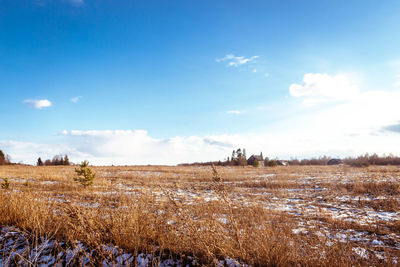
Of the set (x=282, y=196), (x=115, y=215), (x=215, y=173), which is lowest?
(x=282, y=196)

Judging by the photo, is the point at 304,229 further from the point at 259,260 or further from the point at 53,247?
the point at 53,247

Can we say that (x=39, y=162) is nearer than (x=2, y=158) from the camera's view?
No

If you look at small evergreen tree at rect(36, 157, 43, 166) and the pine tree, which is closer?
the pine tree

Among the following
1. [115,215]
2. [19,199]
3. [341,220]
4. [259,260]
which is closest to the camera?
[259,260]

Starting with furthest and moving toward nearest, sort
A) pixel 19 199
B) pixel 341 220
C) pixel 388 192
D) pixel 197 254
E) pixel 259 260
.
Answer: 1. pixel 388 192
2. pixel 341 220
3. pixel 19 199
4. pixel 197 254
5. pixel 259 260

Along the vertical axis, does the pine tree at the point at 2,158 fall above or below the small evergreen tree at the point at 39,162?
above

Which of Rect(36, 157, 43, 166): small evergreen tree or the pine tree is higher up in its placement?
the pine tree

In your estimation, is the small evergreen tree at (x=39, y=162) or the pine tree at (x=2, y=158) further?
the small evergreen tree at (x=39, y=162)

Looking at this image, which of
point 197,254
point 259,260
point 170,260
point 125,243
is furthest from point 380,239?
point 125,243

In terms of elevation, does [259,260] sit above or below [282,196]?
above

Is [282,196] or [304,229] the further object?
[282,196]

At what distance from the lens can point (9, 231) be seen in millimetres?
3588

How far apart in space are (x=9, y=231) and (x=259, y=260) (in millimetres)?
4004

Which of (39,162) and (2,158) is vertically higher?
(2,158)
